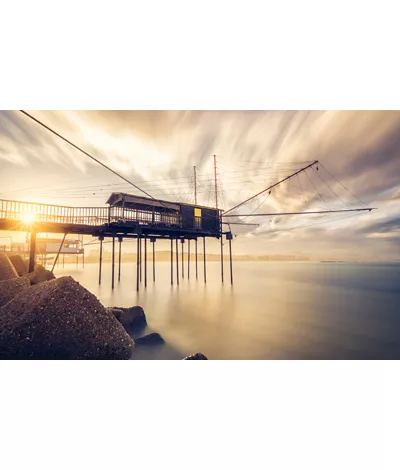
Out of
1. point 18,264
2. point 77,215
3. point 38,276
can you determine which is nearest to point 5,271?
point 38,276

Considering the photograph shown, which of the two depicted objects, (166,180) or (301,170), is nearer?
(301,170)

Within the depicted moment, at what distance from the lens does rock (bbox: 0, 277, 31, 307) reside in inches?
197

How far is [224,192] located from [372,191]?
4.44 m

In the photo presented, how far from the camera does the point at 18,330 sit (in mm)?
3803

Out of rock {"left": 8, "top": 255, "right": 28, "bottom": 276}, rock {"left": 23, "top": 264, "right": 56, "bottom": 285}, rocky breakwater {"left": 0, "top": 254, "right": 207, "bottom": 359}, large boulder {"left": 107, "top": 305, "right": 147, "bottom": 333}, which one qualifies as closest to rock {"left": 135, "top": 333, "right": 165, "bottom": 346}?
large boulder {"left": 107, "top": 305, "right": 147, "bottom": 333}

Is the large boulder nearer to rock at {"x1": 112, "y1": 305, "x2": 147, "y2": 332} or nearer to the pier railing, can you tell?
rock at {"x1": 112, "y1": 305, "x2": 147, "y2": 332}

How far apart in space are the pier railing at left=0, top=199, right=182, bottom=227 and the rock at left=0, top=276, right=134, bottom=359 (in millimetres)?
3941

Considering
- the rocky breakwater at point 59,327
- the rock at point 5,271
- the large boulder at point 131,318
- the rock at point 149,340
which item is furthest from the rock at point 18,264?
the rock at point 149,340

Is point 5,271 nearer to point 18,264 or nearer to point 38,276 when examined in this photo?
point 38,276

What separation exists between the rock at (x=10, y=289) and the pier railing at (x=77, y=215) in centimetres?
274
